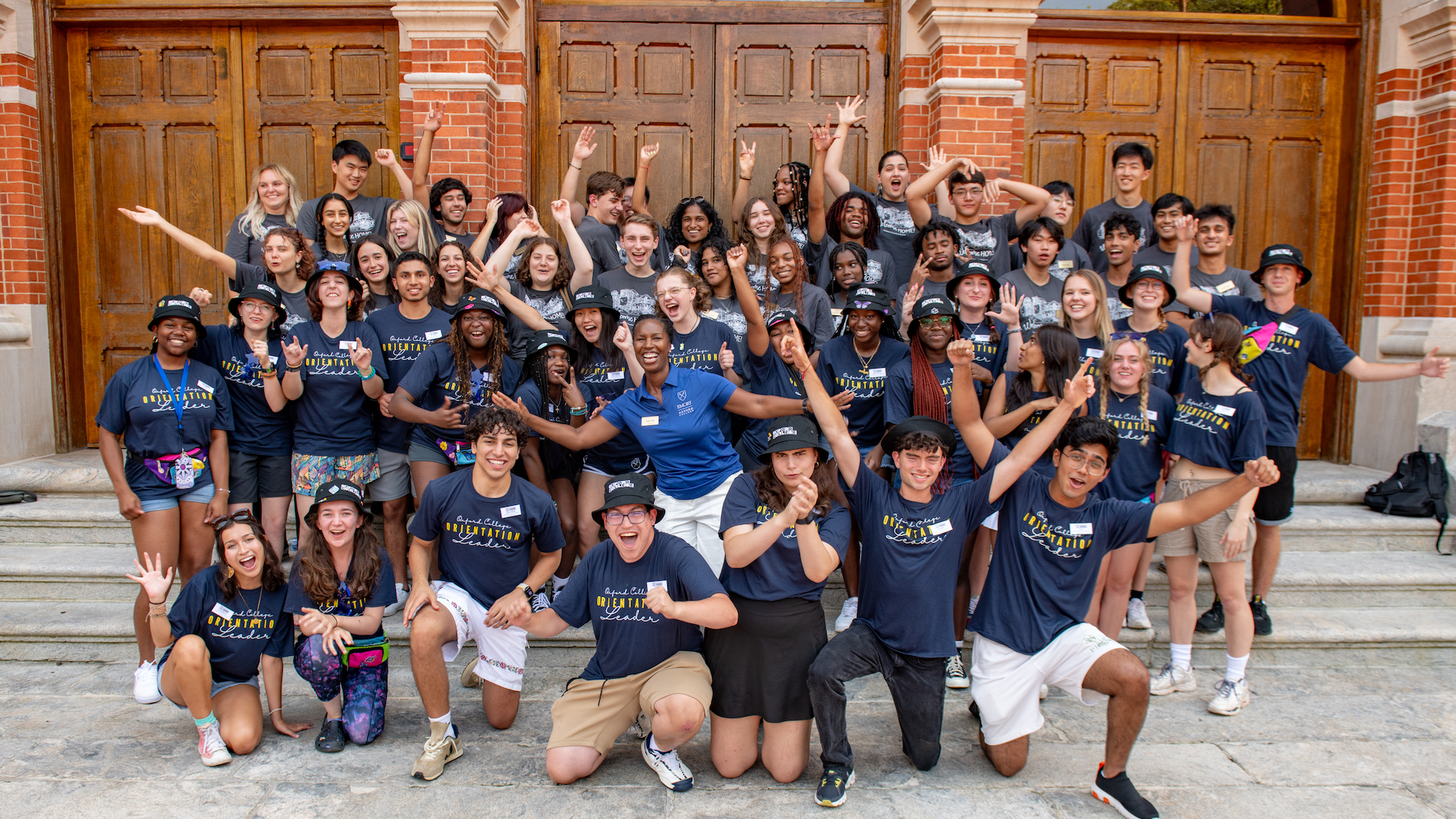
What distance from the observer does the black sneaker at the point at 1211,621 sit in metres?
5.23

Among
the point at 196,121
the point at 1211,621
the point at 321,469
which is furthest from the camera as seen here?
the point at 196,121

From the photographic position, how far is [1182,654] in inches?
188

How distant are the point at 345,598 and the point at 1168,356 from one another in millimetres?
4722

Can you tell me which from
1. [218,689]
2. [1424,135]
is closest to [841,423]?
[218,689]

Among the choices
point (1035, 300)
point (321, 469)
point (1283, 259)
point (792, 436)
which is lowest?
point (321, 469)

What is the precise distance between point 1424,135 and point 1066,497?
6072 mm

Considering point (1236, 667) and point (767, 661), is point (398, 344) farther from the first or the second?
point (1236, 667)

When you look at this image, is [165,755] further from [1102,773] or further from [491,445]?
[1102,773]

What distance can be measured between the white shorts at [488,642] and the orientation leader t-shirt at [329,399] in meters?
1.36

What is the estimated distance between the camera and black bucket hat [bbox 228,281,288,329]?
500 cm

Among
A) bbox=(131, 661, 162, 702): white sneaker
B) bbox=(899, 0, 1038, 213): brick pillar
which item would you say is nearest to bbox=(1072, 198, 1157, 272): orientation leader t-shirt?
bbox=(899, 0, 1038, 213): brick pillar

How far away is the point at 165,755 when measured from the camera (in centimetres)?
402

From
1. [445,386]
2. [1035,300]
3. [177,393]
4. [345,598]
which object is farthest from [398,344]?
[1035,300]

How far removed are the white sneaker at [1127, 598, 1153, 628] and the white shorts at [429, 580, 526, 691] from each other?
3.48 metres
